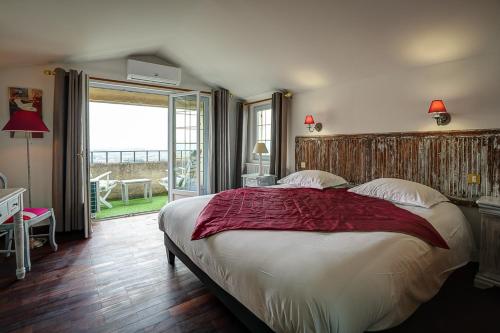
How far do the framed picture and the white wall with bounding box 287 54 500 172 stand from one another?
3754mm

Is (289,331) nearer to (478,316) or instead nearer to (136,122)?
(478,316)

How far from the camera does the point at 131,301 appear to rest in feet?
6.72

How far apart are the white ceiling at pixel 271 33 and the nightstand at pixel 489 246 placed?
1453 mm

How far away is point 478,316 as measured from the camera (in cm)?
185

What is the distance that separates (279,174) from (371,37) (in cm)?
239

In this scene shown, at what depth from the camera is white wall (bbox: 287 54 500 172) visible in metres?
2.46

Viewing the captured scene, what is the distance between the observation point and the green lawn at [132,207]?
4.75m

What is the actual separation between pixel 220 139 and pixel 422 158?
3122 millimetres

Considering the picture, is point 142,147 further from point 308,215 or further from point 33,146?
point 308,215

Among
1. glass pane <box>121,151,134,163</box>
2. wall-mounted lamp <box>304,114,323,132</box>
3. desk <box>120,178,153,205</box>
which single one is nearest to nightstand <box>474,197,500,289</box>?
wall-mounted lamp <box>304,114,323,132</box>

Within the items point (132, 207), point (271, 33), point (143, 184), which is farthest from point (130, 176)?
point (271, 33)

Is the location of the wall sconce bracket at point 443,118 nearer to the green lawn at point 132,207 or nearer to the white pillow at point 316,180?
the white pillow at point 316,180

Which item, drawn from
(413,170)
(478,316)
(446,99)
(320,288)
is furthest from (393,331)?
(446,99)

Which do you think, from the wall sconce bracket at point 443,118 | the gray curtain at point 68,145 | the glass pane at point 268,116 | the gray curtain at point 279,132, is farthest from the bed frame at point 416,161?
the gray curtain at point 68,145
